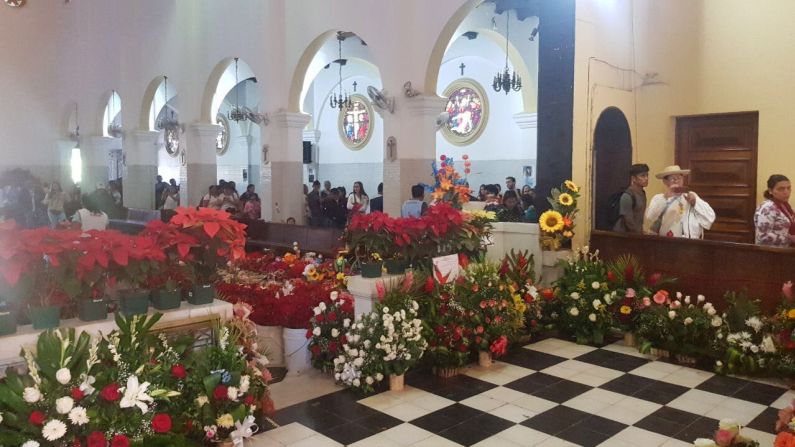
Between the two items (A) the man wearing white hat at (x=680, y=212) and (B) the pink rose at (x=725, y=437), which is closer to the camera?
(B) the pink rose at (x=725, y=437)

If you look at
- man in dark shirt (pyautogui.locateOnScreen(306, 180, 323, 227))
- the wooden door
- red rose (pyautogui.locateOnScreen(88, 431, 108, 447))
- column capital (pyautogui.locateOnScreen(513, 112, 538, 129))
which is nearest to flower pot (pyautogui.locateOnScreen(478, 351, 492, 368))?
red rose (pyautogui.locateOnScreen(88, 431, 108, 447))

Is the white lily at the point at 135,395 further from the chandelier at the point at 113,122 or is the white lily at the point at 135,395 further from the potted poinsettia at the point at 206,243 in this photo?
the chandelier at the point at 113,122

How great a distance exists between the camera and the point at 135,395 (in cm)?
305

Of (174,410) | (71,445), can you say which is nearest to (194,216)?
(174,410)

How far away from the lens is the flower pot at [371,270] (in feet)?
17.5

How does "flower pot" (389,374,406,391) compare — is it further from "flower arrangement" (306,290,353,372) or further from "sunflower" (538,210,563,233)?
"sunflower" (538,210,563,233)

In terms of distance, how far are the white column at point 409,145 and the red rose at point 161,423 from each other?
7.27 metres

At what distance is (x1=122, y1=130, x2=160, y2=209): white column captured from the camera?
1648 centimetres

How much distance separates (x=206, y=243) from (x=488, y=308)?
8.24ft

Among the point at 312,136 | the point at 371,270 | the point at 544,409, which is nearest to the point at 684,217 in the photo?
the point at 544,409

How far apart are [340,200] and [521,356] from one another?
6895 millimetres

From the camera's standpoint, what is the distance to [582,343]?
629 cm

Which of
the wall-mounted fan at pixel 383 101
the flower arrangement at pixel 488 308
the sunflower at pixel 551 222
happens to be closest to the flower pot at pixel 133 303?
the flower arrangement at pixel 488 308

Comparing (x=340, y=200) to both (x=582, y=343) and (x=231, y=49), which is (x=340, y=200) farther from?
(x=582, y=343)
